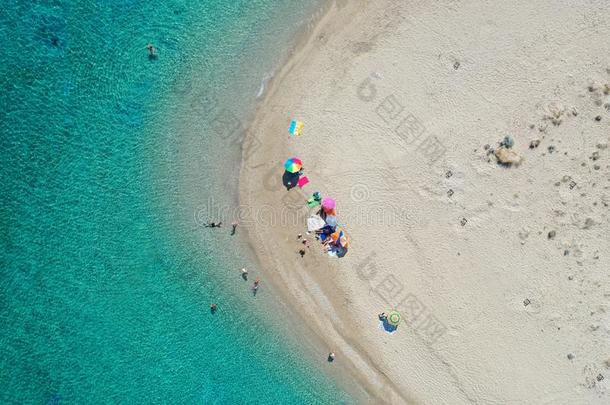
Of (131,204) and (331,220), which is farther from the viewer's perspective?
(131,204)

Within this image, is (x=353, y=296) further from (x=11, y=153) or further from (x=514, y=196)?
→ (x=11, y=153)

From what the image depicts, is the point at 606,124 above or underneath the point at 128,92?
underneath

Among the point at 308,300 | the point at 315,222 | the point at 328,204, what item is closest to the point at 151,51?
the point at 328,204

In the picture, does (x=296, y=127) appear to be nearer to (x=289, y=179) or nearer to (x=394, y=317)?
(x=289, y=179)

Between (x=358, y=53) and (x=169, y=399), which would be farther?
(x=169, y=399)

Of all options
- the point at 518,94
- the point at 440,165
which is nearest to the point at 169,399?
the point at 440,165

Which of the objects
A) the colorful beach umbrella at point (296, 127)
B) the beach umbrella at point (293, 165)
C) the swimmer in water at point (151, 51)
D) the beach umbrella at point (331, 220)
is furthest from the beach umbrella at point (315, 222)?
the swimmer in water at point (151, 51)

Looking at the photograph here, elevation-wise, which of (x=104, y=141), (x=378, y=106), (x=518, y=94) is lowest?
(x=518, y=94)
